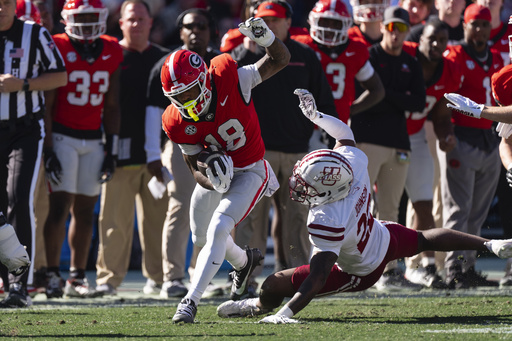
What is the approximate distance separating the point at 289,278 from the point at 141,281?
130 inches

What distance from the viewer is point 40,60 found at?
6.59 m

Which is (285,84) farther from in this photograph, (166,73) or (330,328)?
(330,328)

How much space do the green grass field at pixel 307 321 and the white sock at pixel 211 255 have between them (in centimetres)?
20

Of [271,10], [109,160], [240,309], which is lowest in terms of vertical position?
[240,309]

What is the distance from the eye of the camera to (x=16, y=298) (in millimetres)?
6055

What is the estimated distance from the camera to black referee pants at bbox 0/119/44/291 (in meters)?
6.28

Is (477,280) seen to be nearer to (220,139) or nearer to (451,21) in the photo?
(451,21)

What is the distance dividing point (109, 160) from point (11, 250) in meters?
1.74

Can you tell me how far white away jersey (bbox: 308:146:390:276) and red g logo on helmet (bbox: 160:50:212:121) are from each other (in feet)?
2.82

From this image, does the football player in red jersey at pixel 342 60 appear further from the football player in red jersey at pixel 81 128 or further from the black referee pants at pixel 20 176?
the black referee pants at pixel 20 176

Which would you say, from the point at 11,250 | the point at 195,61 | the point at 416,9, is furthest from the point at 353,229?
the point at 416,9

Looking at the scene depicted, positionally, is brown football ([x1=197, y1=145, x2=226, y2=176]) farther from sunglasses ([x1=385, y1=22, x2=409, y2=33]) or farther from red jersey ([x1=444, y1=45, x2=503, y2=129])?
red jersey ([x1=444, y1=45, x2=503, y2=129])

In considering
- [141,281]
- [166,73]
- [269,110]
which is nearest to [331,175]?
[166,73]

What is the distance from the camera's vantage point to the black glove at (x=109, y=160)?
23.3 ft
